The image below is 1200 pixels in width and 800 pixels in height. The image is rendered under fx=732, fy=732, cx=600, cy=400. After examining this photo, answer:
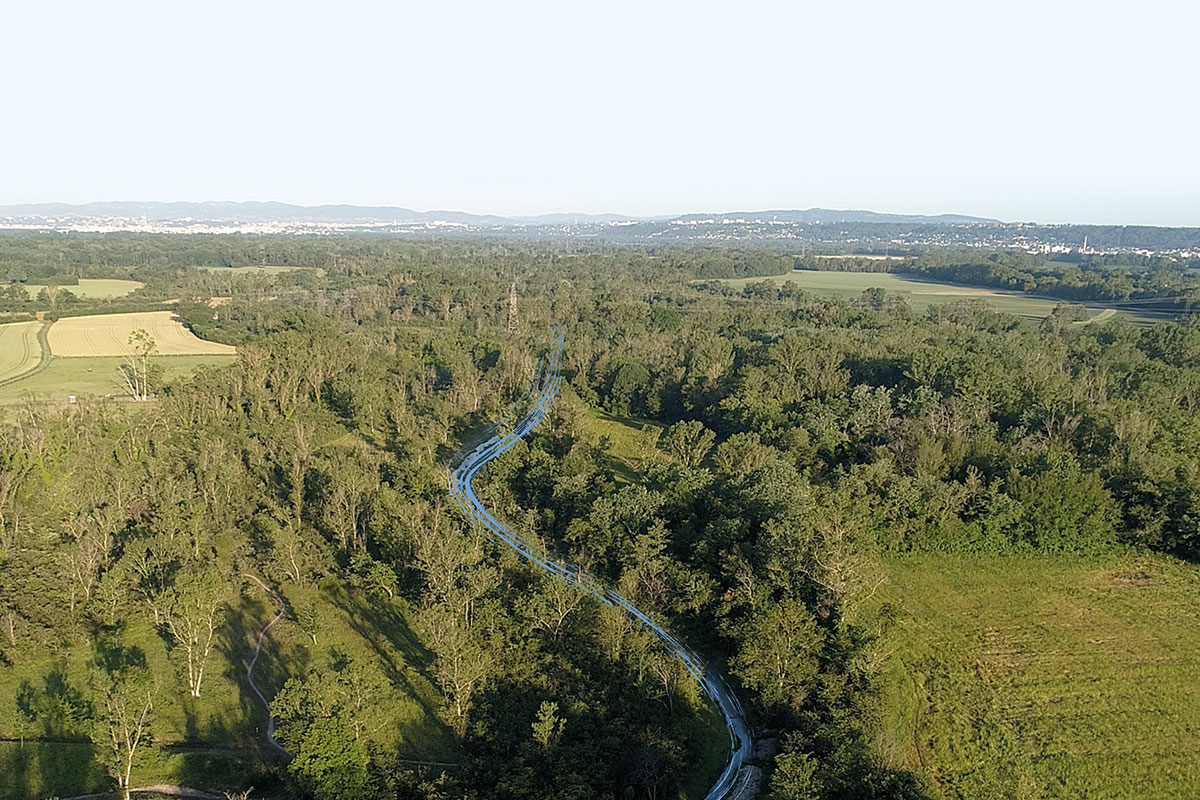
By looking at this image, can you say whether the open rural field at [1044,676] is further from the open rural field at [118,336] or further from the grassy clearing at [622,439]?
the open rural field at [118,336]

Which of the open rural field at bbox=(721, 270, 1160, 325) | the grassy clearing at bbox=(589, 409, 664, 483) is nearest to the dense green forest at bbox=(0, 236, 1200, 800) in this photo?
the grassy clearing at bbox=(589, 409, 664, 483)

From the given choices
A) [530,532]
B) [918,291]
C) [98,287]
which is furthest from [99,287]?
[918,291]

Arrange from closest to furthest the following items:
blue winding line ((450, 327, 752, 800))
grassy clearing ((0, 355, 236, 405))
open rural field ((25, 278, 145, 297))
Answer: blue winding line ((450, 327, 752, 800)) < grassy clearing ((0, 355, 236, 405)) < open rural field ((25, 278, 145, 297))

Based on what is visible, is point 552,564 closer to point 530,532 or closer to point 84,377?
point 530,532

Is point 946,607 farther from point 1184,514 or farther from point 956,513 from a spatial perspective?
point 1184,514

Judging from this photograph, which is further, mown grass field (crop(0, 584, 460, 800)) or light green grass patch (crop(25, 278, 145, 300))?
light green grass patch (crop(25, 278, 145, 300))

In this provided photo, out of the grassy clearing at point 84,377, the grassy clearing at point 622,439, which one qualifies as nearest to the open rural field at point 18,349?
the grassy clearing at point 84,377

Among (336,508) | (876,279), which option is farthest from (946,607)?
(876,279)

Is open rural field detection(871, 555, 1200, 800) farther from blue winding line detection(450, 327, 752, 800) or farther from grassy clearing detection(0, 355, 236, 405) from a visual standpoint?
grassy clearing detection(0, 355, 236, 405)
